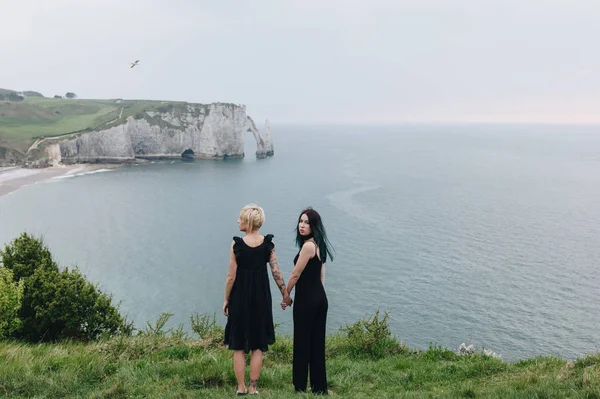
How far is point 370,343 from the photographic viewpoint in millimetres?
9203

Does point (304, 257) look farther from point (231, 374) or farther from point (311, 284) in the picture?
point (231, 374)

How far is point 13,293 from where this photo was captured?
36.8 ft

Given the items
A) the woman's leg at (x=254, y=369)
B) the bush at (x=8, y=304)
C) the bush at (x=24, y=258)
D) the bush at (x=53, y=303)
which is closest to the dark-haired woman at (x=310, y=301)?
the woman's leg at (x=254, y=369)

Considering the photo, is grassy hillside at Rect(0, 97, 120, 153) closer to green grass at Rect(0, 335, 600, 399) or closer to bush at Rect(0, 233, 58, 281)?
bush at Rect(0, 233, 58, 281)

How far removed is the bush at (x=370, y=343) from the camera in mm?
9133

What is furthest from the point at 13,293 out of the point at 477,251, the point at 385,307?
the point at 477,251

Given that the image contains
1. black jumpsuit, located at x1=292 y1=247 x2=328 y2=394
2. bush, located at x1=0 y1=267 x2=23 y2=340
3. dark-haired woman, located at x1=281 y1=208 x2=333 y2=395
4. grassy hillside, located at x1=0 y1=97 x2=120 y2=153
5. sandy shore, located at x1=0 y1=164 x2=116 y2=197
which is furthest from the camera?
grassy hillside, located at x1=0 y1=97 x2=120 y2=153

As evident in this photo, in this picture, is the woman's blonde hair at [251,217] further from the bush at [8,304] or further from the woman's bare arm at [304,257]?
the bush at [8,304]

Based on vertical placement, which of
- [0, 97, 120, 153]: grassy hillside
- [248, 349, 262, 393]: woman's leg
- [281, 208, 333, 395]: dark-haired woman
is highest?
[0, 97, 120, 153]: grassy hillside

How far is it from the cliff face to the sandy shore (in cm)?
609

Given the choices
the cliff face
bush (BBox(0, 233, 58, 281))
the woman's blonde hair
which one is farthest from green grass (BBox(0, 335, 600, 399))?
the cliff face

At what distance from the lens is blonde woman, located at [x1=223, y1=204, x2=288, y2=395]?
6.11m

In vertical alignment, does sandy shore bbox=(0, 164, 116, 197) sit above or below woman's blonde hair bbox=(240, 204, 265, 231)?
below

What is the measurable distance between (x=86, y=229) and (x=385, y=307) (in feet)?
116
